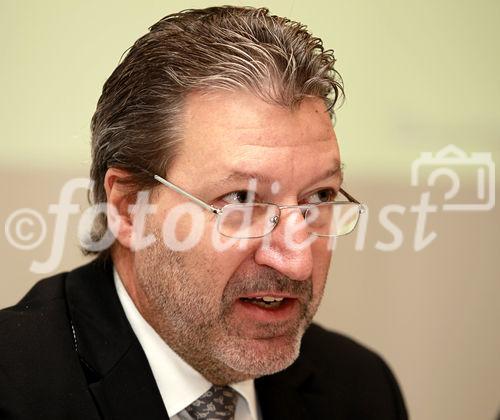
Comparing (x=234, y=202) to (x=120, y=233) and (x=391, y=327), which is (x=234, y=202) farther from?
(x=391, y=327)

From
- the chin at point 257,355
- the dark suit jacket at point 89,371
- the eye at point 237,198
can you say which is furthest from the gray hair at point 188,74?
the chin at point 257,355

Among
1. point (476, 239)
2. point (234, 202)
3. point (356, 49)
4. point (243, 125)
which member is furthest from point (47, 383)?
point (476, 239)

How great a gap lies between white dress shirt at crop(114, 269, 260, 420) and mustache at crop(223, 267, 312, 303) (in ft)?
0.66

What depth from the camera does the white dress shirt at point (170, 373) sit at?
5.18 ft

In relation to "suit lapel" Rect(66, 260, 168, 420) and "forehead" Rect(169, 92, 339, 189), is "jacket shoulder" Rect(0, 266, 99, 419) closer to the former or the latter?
"suit lapel" Rect(66, 260, 168, 420)

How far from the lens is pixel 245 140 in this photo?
148 centimetres

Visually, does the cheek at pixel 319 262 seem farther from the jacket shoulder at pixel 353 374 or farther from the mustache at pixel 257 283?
the jacket shoulder at pixel 353 374

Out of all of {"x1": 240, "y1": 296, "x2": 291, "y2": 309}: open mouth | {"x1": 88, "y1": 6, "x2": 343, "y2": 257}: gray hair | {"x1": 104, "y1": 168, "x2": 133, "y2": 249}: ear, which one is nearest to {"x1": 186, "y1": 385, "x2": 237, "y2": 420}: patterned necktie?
{"x1": 240, "y1": 296, "x2": 291, "y2": 309}: open mouth

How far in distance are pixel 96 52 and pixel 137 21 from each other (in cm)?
12

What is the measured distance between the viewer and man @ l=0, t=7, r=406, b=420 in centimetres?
149

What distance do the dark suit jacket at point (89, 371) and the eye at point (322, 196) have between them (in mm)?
450

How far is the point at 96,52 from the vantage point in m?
1.79

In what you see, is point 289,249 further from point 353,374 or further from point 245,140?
point 353,374

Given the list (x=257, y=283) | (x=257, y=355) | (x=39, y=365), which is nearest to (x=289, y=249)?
(x=257, y=283)
